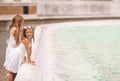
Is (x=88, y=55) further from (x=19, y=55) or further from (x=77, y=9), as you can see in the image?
(x=77, y=9)

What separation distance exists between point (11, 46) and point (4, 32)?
7005mm

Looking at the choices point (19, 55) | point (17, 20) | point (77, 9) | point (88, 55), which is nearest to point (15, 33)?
point (17, 20)

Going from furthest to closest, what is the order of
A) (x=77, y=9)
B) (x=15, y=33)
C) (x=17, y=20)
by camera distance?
(x=77, y=9) < (x=15, y=33) < (x=17, y=20)

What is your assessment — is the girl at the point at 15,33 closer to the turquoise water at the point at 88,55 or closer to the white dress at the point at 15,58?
the white dress at the point at 15,58

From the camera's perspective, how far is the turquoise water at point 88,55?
6.47 m

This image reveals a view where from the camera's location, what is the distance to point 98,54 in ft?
29.0

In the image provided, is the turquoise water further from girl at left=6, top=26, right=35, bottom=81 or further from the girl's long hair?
the girl's long hair

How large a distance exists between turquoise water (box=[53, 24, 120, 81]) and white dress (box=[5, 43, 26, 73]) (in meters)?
0.68

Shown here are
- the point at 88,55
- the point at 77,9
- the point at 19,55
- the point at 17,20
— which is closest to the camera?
the point at 19,55

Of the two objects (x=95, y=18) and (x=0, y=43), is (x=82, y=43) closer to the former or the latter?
(x=0, y=43)

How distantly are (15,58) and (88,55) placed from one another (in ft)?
10.4

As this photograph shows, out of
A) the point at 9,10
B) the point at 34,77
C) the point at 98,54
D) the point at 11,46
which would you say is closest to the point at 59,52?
the point at 98,54

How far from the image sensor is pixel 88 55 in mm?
8641

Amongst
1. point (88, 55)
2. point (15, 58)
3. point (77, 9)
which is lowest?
point (77, 9)
